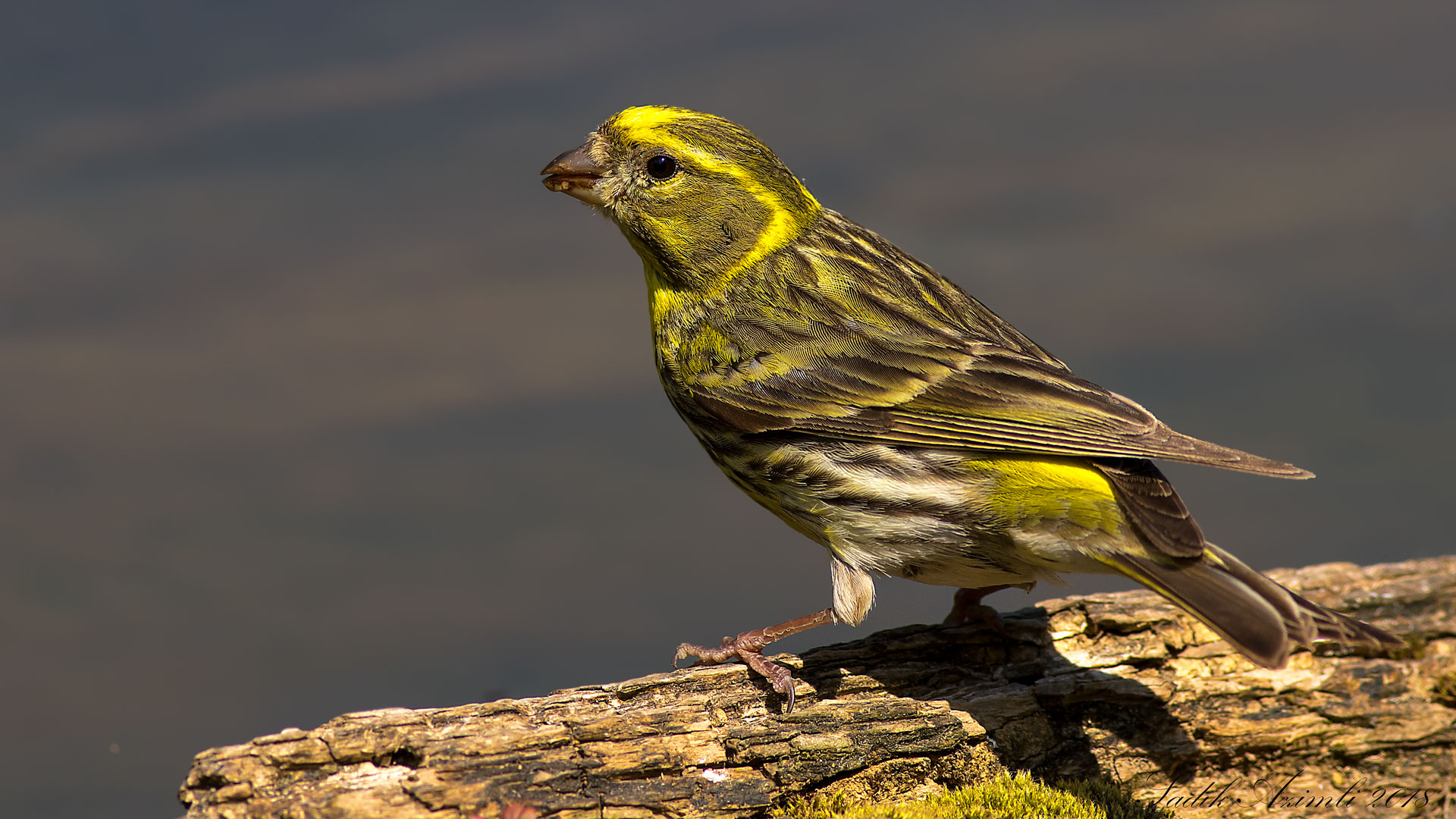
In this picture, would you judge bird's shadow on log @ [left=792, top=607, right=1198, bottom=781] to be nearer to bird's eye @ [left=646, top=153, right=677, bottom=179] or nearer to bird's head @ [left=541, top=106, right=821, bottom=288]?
bird's head @ [left=541, top=106, right=821, bottom=288]

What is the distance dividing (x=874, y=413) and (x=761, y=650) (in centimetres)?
109

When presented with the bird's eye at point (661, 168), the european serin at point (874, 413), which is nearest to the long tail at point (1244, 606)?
the european serin at point (874, 413)

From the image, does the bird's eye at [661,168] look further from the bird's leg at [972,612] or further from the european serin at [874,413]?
the bird's leg at [972,612]

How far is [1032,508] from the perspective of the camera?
13.9 feet

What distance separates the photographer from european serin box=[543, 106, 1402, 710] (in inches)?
161

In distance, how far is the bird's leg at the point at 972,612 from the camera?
517cm

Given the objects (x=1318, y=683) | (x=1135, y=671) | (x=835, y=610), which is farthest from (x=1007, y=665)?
(x=1318, y=683)

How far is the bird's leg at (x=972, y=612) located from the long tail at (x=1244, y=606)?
110 centimetres

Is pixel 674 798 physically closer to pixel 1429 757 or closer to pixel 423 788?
pixel 423 788

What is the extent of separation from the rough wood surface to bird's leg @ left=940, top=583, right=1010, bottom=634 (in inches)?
2.0

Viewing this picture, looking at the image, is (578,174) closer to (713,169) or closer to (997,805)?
(713,169)

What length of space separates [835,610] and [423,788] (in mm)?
1680

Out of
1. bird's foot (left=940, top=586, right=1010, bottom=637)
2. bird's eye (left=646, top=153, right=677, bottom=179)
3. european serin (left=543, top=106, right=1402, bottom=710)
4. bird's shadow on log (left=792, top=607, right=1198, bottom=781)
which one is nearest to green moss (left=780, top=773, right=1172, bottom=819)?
bird's shadow on log (left=792, top=607, right=1198, bottom=781)

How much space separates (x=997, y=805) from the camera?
4.30m
